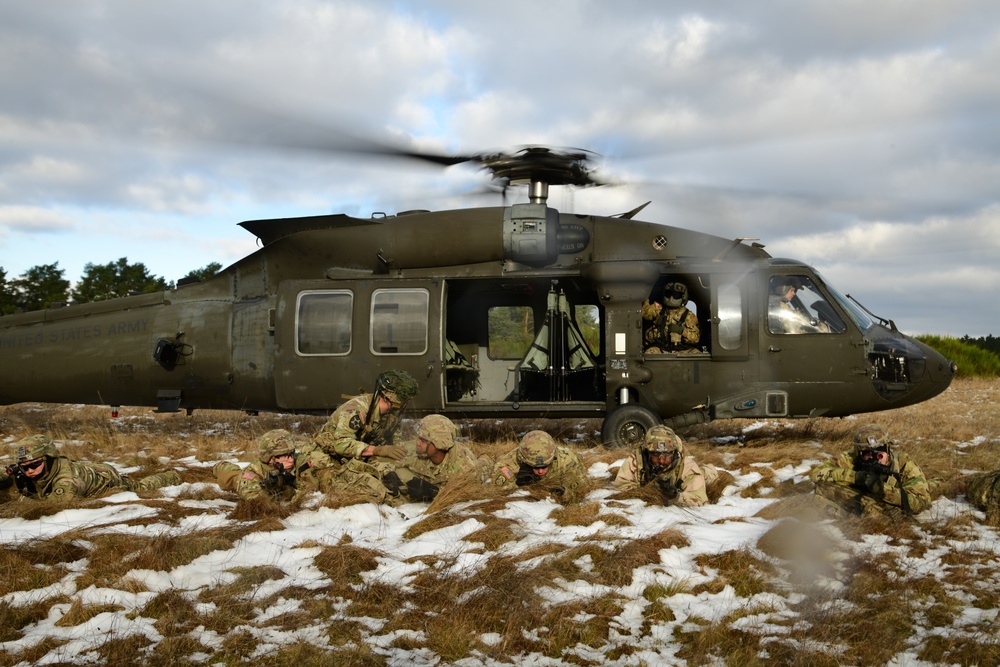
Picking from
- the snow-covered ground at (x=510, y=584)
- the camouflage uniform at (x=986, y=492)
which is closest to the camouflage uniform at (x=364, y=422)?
the snow-covered ground at (x=510, y=584)

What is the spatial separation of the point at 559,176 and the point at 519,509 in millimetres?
4266

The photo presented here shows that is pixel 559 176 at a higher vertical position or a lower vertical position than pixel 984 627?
higher

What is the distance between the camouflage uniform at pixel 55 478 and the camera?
6195mm

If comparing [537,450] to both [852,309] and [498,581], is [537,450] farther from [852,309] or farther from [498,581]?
[852,309]

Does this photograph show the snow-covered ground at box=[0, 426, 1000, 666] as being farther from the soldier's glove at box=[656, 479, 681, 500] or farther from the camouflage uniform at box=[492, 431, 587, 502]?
the camouflage uniform at box=[492, 431, 587, 502]

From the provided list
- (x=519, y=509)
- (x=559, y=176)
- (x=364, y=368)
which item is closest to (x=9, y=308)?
(x=364, y=368)

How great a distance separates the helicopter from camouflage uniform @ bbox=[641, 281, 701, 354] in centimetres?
13

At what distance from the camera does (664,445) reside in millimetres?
6137

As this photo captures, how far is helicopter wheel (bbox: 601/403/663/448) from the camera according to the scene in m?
8.66

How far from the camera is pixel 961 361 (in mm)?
24031

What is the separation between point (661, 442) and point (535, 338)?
3.46 m

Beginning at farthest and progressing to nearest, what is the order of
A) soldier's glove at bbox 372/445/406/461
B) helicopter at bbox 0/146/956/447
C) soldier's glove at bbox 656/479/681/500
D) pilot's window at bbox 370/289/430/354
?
1. pilot's window at bbox 370/289/430/354
2. helicopter at bbox 0/146/956/447
3. soldier's glove at bbox 372/445/406/461
4. soldier's glove at bbox 656/479/681/500

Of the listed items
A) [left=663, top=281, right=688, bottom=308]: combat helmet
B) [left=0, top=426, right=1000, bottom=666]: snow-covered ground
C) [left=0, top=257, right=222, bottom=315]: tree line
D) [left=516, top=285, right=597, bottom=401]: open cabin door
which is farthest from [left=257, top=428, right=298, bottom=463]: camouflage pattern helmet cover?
[left=0, top=257, right=222, bottom=315]: tree line

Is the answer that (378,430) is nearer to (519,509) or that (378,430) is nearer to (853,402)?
(519,509)
